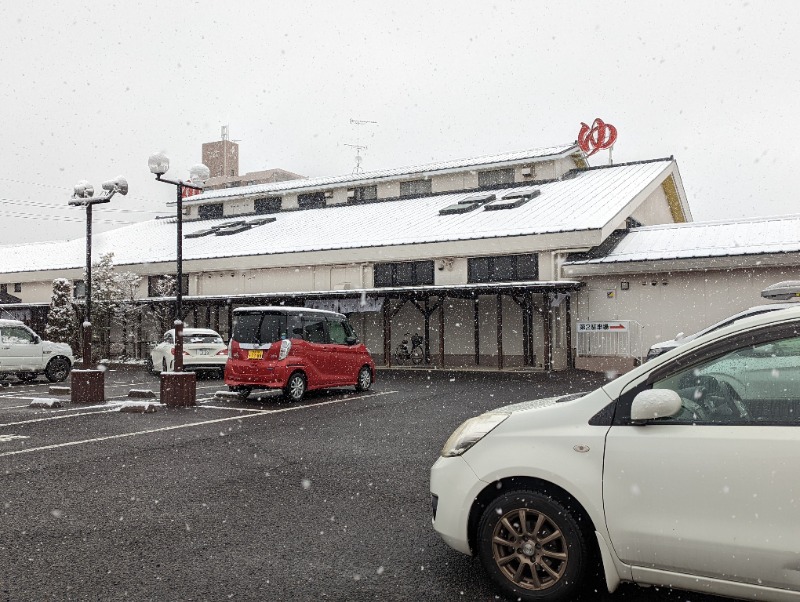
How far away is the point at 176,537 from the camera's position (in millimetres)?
4949

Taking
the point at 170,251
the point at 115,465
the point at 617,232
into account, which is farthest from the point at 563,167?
the point at 115,465

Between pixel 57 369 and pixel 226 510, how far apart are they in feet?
52.6

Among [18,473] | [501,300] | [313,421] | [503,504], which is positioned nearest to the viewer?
[503,504]

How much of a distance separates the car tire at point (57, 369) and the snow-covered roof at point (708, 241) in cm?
1650

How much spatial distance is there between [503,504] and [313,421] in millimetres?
7603

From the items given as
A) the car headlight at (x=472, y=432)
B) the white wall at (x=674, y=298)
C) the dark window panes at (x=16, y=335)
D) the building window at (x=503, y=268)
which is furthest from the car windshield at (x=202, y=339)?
the car headlight at (x=472, y=432)

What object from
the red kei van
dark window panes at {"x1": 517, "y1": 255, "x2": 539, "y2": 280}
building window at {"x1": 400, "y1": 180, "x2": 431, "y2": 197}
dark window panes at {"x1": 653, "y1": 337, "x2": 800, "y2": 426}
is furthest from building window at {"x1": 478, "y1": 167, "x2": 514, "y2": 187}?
dark window panes at {"x1": 653, "y1": 337, "x2": 800, "y2": 426}

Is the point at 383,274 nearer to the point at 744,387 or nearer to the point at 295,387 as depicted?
the point at 295,387

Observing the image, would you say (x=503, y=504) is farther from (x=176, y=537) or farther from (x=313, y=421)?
Answer: (x=313, y=421)

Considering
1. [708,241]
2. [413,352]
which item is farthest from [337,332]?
[708,241]

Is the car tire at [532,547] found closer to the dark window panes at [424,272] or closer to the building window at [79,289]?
the dark window panes at [424,272]

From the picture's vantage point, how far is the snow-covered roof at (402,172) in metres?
32.2

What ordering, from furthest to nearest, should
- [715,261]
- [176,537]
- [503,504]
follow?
[715,261] < [176,537] < [503,504]

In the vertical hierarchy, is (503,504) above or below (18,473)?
above
